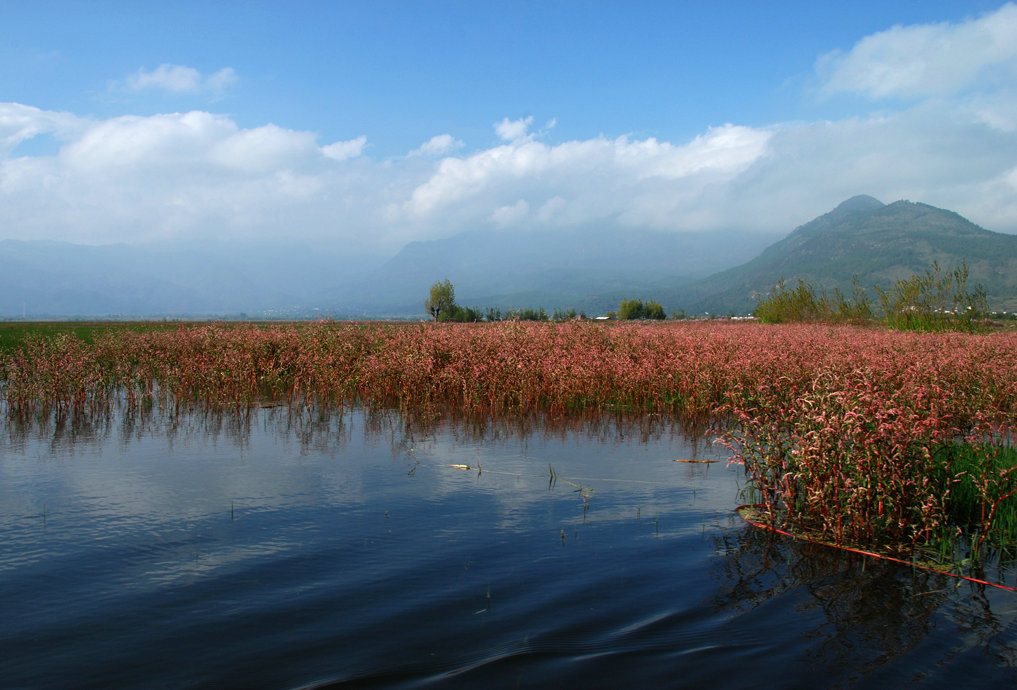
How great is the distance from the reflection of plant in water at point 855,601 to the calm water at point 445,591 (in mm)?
21

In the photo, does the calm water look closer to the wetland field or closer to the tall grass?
the wetland field

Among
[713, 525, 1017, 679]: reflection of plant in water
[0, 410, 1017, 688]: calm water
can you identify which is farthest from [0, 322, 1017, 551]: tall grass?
[0, 410, 1017, 688]: calm water

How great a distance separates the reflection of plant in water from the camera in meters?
4.70

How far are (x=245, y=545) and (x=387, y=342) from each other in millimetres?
11759

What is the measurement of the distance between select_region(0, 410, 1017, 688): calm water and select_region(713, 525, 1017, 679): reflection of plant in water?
0.07ft

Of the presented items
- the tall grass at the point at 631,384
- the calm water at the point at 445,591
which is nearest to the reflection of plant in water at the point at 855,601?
the calm water at the point at 445,591

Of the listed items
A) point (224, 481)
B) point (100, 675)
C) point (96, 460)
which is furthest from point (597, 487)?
point (96, 460)

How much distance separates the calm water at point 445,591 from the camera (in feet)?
14.5

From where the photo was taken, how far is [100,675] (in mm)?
4238

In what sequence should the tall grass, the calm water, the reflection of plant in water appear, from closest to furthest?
the calm water < the reflection of plant in water < the tall grass

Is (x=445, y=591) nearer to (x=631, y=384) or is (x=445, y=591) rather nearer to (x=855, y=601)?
(x=855, y=601)

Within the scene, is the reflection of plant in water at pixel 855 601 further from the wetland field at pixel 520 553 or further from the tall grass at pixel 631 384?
the tall grass at pixel 631 384

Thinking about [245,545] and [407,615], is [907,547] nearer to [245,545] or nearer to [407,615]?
[407,615]

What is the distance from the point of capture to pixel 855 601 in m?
5.45
